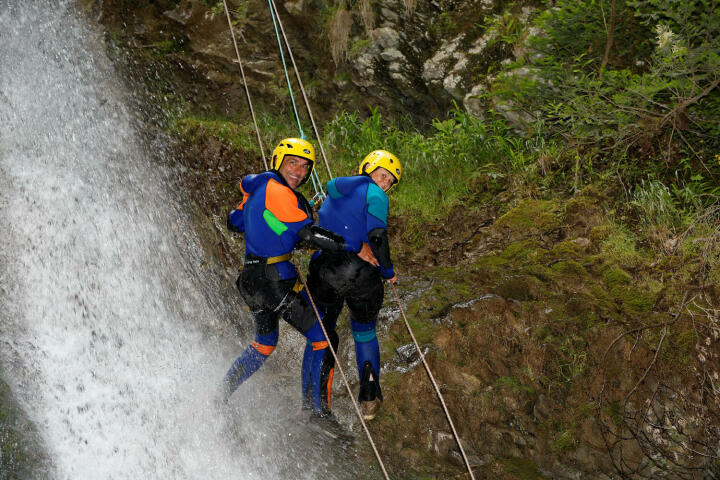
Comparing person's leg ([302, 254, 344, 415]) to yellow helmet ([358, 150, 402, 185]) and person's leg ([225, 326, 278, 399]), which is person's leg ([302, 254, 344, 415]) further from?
yellow helmet ([358, 150, 402, 185])

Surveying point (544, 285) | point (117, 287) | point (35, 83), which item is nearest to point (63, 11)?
point (35, 83)

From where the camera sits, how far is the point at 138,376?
19.0ft

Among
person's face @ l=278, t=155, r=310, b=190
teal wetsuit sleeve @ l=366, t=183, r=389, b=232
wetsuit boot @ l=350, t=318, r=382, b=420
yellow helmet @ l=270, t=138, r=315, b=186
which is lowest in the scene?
wetsuit boot @ l=350, t=318, r=382, b=420

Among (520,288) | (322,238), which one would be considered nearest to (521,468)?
(520,288)

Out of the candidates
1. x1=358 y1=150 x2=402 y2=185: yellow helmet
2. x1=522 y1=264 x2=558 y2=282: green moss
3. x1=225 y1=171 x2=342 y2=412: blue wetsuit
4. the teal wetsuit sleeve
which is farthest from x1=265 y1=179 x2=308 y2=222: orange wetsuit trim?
x1=522 y1=264 x2=558 y2=282: green moss

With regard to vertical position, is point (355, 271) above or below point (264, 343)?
above

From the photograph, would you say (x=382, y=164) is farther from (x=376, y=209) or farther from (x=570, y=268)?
(x=570, y=268)

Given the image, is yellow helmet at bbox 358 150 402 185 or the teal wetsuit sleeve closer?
the teal wetsuit sleeve

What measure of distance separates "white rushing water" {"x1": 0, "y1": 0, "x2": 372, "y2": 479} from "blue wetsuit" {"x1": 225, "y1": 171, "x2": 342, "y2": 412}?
0.77 metres

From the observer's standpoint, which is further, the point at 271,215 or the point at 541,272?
the point at 541,272

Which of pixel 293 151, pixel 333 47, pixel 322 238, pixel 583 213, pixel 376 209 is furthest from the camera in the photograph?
pixel 333 47

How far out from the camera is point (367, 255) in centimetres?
446

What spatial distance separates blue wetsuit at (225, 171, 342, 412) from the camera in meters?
4.16

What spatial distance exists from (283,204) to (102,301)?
3.72m
